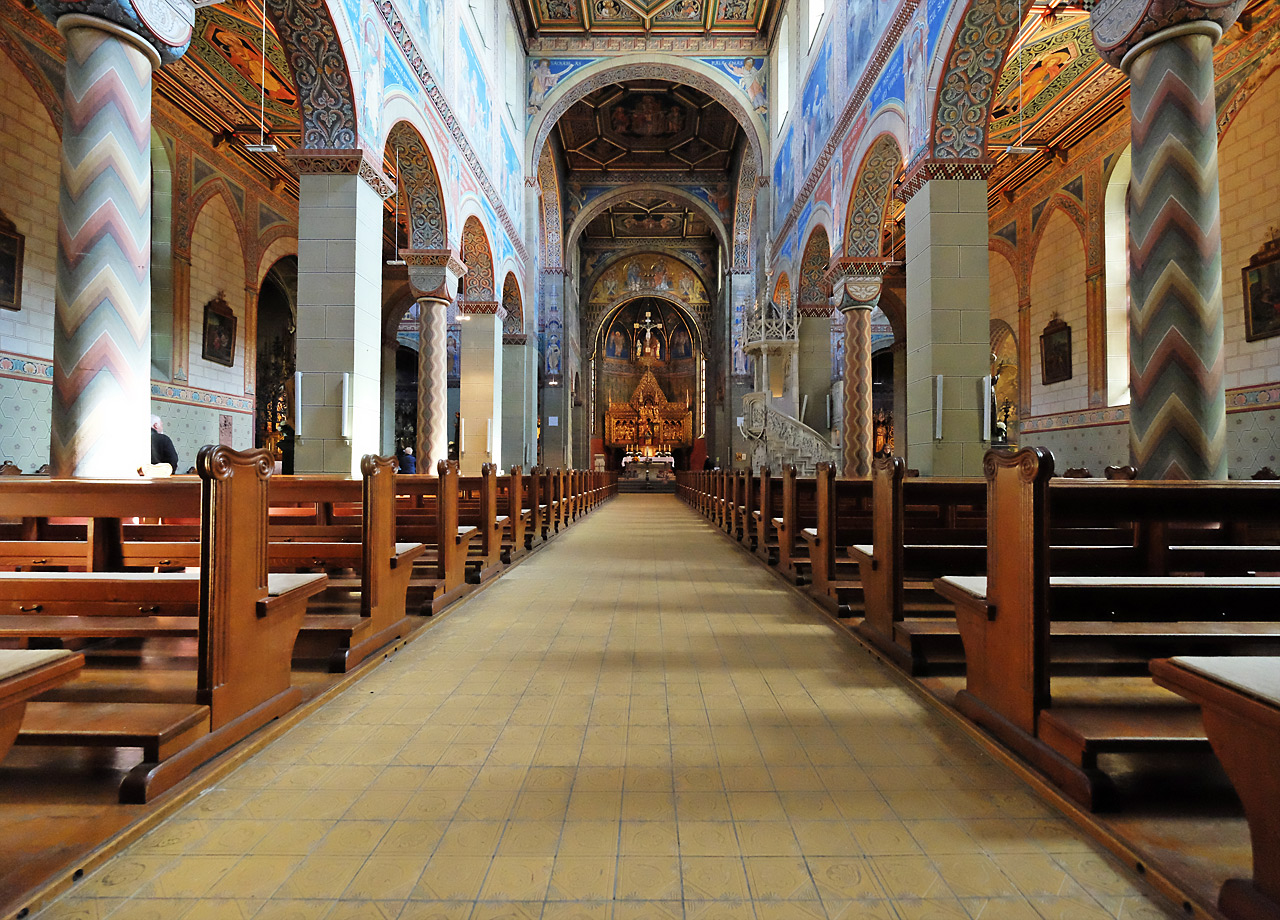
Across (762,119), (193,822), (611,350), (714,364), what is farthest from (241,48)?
(611,350)

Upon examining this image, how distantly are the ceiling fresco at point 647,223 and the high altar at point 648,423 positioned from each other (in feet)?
23.1

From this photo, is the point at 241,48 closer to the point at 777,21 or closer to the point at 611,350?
the point at 777,21

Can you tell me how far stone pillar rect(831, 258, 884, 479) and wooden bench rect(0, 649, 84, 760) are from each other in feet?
32.5

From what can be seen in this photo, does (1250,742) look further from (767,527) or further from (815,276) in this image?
(815,276)

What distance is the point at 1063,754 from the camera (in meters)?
1.88

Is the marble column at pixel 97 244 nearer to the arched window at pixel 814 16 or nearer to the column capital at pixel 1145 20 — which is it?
the column capital at pixel 1145 20

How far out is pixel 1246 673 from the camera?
1290 mm

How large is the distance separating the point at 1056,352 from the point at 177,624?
1391 centimetres

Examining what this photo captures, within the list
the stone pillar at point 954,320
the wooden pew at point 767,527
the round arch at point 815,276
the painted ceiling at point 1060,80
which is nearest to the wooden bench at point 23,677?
the wooden pew at point 767,527

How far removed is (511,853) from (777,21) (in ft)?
56.6

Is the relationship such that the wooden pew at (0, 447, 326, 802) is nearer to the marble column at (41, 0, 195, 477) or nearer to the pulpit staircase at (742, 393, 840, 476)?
the marble column at (41, 0, 195, 477)

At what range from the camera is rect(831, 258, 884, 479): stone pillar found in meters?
10.3

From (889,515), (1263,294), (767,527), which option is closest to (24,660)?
(889,515)

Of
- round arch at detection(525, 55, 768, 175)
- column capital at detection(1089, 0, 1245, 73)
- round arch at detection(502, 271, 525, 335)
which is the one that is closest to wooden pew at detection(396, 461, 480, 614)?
column capital at detection(1089, 0, 1245, 73)
